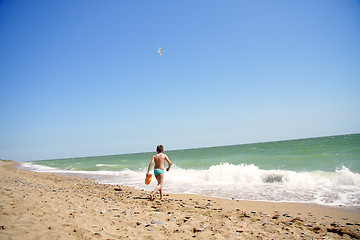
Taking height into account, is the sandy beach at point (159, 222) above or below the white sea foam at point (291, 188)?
above

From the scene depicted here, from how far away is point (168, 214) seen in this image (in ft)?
16.8

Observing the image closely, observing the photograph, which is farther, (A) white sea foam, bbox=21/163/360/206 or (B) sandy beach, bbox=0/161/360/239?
(A) white sea foam, bbox=21/163/360/206

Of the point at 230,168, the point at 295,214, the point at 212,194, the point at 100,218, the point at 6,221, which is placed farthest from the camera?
the point at 230,168

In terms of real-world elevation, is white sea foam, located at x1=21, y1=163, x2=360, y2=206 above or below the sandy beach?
below

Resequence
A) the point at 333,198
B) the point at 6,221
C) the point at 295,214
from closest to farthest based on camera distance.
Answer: the point at 6,221 < the point at 295,214 < the point at 333,198

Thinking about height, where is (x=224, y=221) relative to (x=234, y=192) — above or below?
above

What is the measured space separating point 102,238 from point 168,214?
1992 mm

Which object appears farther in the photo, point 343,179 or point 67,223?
point 343,179

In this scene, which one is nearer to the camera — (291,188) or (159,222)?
(159,222)

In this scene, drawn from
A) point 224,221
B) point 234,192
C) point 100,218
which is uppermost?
point 100,218

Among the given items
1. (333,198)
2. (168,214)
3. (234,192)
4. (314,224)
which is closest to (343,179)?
(333,198)

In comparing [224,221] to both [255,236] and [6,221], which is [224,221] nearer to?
[255,236]

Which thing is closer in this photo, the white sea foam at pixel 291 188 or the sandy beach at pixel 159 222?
the sandy beach at pixel 159 222

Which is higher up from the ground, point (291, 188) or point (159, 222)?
point (159, 222)
